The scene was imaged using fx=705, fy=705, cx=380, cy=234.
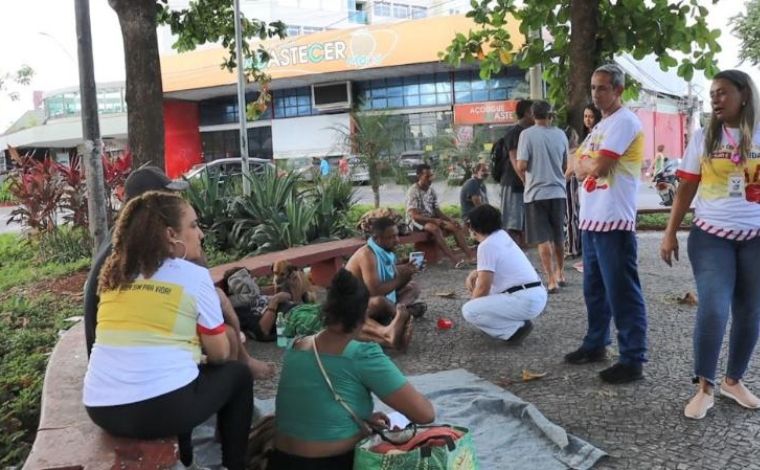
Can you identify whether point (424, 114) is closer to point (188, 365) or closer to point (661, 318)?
point (661, 318)

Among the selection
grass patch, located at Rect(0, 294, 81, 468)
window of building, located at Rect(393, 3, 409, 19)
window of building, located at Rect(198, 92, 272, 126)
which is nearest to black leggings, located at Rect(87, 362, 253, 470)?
grass patch, located at Rect(0, 294, 81, 468)

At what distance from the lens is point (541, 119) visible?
6.60 meters

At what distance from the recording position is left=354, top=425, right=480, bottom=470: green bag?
2295 millimetres

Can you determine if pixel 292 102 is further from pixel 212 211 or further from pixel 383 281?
pixel 383 281

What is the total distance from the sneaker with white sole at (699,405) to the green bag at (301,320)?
227 centimetres

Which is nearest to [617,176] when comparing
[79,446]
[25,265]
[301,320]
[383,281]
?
[383,281]

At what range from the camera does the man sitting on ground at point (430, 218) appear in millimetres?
8562

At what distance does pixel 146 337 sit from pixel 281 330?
2693 millimetres

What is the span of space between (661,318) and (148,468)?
171 inches

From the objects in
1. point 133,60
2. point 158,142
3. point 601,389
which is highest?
point 133,60

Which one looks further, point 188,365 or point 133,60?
point 133,60

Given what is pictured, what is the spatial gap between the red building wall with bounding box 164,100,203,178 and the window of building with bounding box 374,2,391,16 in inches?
655

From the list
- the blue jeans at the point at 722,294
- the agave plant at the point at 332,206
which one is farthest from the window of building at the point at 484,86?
the blue jeans at the point at 722,294

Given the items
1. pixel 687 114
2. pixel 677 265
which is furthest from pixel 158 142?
pixel 687 114
